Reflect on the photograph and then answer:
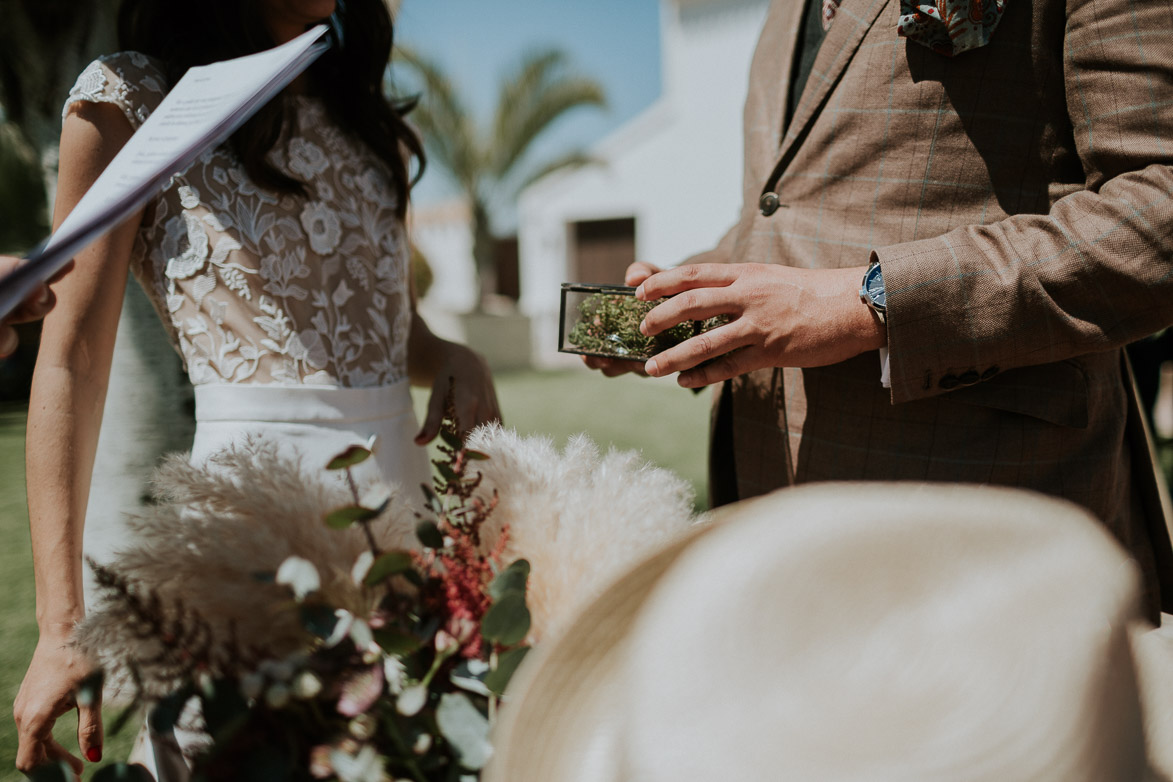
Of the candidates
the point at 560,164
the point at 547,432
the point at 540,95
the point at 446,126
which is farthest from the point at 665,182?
the point at 547,432

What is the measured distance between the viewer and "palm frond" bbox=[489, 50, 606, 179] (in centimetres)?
1295

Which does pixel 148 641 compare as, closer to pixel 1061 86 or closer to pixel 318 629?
pixel 318 629

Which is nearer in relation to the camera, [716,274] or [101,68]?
[716,274]

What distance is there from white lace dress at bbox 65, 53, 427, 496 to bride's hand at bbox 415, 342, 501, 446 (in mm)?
116

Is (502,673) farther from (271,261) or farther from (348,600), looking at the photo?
(271,261)

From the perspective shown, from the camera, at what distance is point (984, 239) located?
114 cm

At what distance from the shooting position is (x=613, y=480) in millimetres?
750

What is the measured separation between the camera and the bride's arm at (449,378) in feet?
Result: 5.33

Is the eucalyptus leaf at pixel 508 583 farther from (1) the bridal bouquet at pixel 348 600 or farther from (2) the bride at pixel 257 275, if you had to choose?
(2) the bride at pixel 257 275

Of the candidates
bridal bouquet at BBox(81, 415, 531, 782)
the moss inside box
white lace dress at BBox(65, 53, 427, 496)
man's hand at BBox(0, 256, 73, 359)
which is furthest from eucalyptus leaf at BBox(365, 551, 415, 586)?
white lace dress at BBox(65, 53, 427, 496)

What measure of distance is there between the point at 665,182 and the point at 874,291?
14.5 metres

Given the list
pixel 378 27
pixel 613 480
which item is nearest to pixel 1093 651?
pixel 613 480

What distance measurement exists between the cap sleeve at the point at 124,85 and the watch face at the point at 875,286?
1.27 meters

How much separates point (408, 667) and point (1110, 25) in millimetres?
1304
